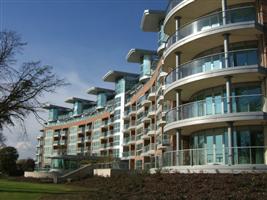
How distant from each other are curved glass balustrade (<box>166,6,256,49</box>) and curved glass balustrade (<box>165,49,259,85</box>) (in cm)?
214

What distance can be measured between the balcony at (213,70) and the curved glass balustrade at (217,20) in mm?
2254

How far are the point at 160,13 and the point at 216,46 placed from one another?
2447 cm

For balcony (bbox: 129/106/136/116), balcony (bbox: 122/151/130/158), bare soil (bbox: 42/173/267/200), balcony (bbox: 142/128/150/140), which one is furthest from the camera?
balcony (bbox: 129/106/136/116)

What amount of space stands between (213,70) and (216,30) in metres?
2.80

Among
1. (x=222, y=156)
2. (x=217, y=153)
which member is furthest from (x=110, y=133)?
(x=222, y=156)

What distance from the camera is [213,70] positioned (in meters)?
27.1

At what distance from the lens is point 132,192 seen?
24734 mm

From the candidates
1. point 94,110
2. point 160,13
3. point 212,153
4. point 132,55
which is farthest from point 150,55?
point 212,153

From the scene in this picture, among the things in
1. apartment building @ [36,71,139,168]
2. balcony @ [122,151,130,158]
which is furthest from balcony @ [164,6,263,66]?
apartment building @ [36,71,139,168]

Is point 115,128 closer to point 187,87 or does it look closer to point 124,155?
point 124,155

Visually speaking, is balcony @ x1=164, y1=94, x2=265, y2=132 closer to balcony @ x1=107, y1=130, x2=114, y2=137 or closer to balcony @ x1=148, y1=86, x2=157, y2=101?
balcony @ x1=148, y1=86, x2=157, y2=101

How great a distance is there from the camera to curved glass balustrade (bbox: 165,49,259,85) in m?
26.8

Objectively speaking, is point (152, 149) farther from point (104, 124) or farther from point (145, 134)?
point (104, 124)

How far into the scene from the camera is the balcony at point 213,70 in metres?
26.2
